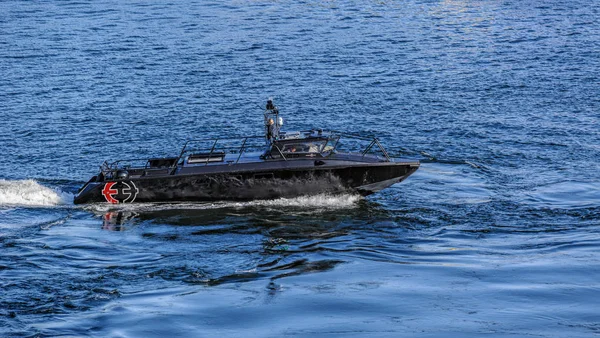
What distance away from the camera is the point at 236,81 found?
50250 mm

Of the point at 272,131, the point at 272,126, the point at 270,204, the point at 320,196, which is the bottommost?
the point at 270,204

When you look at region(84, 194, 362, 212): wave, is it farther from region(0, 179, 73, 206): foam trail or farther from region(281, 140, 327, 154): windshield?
region(0, 179, 73, 206): foam trail

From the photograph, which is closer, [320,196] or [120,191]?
[320,196]

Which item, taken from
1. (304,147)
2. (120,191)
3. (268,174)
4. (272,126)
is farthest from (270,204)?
(120,191)

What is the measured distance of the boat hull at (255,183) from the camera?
29.6m

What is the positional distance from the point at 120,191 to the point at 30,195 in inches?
157

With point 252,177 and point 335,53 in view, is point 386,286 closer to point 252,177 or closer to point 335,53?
point 252,177

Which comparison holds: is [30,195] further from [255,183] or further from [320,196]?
[320,196]

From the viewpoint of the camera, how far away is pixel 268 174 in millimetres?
29750

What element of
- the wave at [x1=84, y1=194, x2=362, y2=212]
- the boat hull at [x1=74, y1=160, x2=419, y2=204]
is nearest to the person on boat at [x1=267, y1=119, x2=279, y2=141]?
the boat hull at [x1=74, y1=160, x2=419, y2=204]

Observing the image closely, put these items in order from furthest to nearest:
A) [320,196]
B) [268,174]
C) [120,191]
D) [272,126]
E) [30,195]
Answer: [30,195] → [120,191] → [272,126] → [320,196] → [268,174]

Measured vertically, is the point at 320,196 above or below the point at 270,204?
above

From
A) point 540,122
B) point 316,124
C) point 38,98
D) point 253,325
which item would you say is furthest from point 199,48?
point 253,325

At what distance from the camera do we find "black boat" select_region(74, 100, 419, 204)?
2966cm
